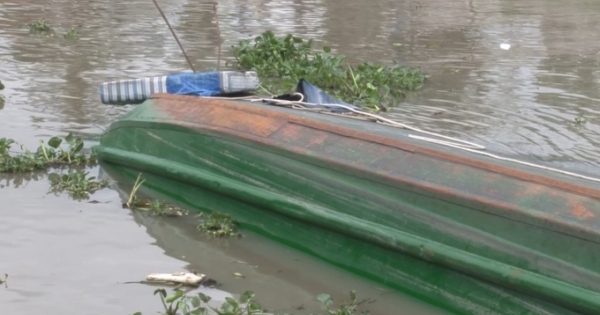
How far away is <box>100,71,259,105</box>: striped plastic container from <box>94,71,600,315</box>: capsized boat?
2.11ft

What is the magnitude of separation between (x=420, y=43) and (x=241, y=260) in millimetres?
9672

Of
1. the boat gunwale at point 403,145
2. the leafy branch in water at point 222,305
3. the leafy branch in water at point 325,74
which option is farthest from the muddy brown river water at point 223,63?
the boat gunwale at point 403,145

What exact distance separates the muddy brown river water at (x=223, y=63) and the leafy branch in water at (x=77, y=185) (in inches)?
3.3

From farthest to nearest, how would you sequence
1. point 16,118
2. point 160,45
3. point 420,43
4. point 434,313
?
point 420,43, point 160,45, point 16,118, point 434,313

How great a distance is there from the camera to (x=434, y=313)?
16.2 ft

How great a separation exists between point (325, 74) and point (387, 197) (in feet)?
17.0

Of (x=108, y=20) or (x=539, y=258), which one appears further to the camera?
(x=108, y=20)

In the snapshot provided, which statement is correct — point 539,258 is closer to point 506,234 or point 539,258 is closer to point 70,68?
point 506,234

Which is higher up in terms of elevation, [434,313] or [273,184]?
[273,184]

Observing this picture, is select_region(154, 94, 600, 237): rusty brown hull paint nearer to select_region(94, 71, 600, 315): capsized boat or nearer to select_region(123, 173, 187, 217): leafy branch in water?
select_region(94, 71, 600, 315): capsized boat

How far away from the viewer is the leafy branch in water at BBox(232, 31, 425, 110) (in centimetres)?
1001

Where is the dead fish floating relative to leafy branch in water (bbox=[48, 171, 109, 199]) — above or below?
below

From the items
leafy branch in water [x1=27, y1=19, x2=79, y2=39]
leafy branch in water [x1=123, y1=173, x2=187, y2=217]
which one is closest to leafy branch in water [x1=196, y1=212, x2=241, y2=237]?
leafy branch in water [x1=123, y1=173, x2=187, y2=217]

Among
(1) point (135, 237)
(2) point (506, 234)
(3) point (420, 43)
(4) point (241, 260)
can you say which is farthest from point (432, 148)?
(3) point (420, 43)
